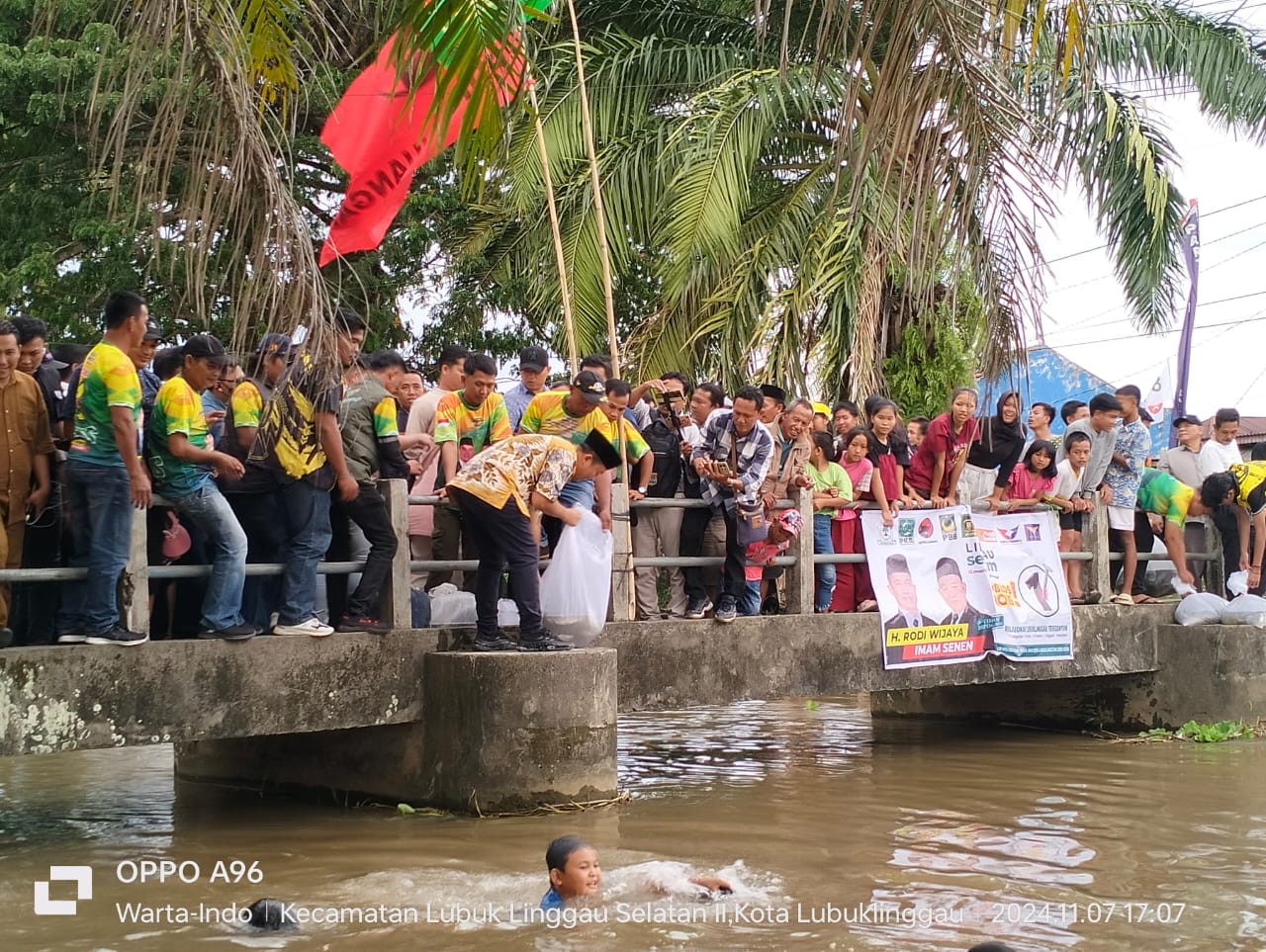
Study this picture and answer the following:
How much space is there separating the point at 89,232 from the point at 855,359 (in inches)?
311

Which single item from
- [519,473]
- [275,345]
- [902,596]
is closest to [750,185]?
[902,596]

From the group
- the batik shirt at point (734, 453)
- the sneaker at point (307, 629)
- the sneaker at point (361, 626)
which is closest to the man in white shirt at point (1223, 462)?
the batik shirt at point (734, 453)

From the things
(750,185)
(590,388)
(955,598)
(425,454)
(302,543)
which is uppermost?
(750,185)

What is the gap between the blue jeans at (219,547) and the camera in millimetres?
7457

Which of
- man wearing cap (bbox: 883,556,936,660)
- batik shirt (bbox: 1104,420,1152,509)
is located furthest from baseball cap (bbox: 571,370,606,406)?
batik shirt (bbox: 1104,420,1152,509)

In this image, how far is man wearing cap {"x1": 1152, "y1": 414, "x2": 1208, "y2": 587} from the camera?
1264cm

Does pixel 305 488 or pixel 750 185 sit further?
pixel 750 185

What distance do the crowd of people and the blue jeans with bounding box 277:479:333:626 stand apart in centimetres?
1

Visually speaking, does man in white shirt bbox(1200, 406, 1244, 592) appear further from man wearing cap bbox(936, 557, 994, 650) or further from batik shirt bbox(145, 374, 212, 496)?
batik shirt bbox(145, 374, 212, 496)

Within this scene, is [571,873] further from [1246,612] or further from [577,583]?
[1246,612]

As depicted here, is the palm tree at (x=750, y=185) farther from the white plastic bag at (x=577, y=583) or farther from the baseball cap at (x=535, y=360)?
the white plastic bag at (x=577, y=583)

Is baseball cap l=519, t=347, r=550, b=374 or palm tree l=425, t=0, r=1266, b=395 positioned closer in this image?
baseball cap l=519, t=347, r=550, b=374

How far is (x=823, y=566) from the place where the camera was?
1060cm

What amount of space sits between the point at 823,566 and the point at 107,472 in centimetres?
545
